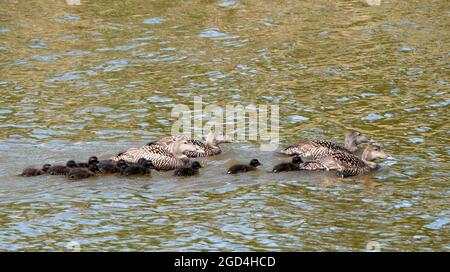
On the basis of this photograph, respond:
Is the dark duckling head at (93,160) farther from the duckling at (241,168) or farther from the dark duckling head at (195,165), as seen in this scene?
the duckling at (241,168)

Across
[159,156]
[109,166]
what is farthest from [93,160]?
[159,156]

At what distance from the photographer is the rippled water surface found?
37.3ft

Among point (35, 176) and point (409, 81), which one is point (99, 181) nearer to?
point (35, 176)

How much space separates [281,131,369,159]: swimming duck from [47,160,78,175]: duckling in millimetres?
2854

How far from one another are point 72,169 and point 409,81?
22.2ft

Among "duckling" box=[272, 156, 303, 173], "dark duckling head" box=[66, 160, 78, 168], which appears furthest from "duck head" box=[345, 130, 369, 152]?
"dark duckling head" box=[66, 160, 78, 168]

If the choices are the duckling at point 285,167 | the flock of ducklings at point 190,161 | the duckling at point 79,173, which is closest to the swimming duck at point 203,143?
the flock of ducklings at point 190,161

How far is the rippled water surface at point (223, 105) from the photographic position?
1136 centimetres

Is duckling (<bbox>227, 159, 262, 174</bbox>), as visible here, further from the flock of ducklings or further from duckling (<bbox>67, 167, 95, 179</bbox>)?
duckling (<bbox>67, 167, 95, 179</bbox>)

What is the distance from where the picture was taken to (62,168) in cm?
1298

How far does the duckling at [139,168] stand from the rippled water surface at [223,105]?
0.38 ft

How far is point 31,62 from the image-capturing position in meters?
18.9

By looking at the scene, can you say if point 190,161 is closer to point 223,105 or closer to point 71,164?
point 71,164
